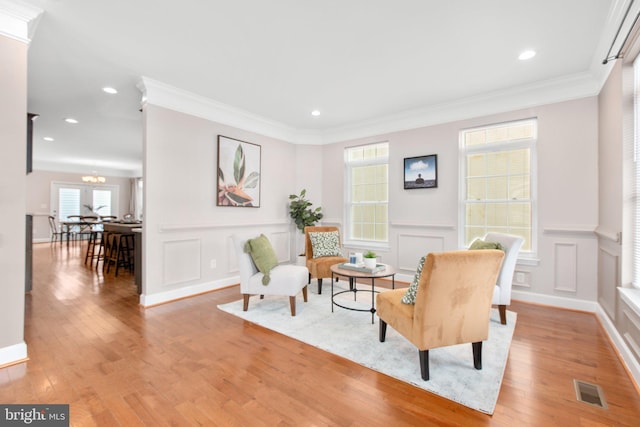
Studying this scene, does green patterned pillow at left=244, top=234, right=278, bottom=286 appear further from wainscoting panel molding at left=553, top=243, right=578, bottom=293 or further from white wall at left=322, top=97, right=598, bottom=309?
wainscoting panel molding at left=553, top=243, right=578, bottom=293

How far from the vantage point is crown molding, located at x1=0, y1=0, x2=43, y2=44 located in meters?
2.14

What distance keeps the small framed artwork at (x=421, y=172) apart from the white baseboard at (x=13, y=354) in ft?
15.5

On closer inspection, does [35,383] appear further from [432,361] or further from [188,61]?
[188,61]

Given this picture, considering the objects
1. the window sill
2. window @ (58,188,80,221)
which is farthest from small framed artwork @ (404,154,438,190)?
window @ (58,188,80,221)

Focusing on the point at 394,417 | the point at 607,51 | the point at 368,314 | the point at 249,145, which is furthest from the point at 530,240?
the point at 249,145

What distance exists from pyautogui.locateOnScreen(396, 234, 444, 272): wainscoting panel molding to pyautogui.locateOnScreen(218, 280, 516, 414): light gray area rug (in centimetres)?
128

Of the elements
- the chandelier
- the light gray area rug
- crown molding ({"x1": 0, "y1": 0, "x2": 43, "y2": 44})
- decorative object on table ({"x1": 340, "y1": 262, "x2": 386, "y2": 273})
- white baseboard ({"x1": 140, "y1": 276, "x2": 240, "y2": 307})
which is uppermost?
crown molding ({"x1": 0, "y1": 0, "x2": 43, "y2": 44})

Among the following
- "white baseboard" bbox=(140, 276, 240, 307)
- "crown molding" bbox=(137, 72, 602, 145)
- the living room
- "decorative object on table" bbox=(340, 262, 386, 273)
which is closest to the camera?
the living room

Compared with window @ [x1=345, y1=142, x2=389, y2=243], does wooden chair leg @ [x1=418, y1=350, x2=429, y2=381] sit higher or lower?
lower

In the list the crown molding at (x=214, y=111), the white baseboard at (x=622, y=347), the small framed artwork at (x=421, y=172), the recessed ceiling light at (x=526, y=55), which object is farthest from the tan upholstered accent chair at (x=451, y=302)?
the crown molding at (x=214, y=111)

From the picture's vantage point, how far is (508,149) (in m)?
3.87

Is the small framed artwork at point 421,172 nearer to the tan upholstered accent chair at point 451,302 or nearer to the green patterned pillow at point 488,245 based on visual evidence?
the green patterned pillow at point 488,245

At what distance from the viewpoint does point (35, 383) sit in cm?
193

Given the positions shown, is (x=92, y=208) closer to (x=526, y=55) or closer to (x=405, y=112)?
(x=405, y=112)
